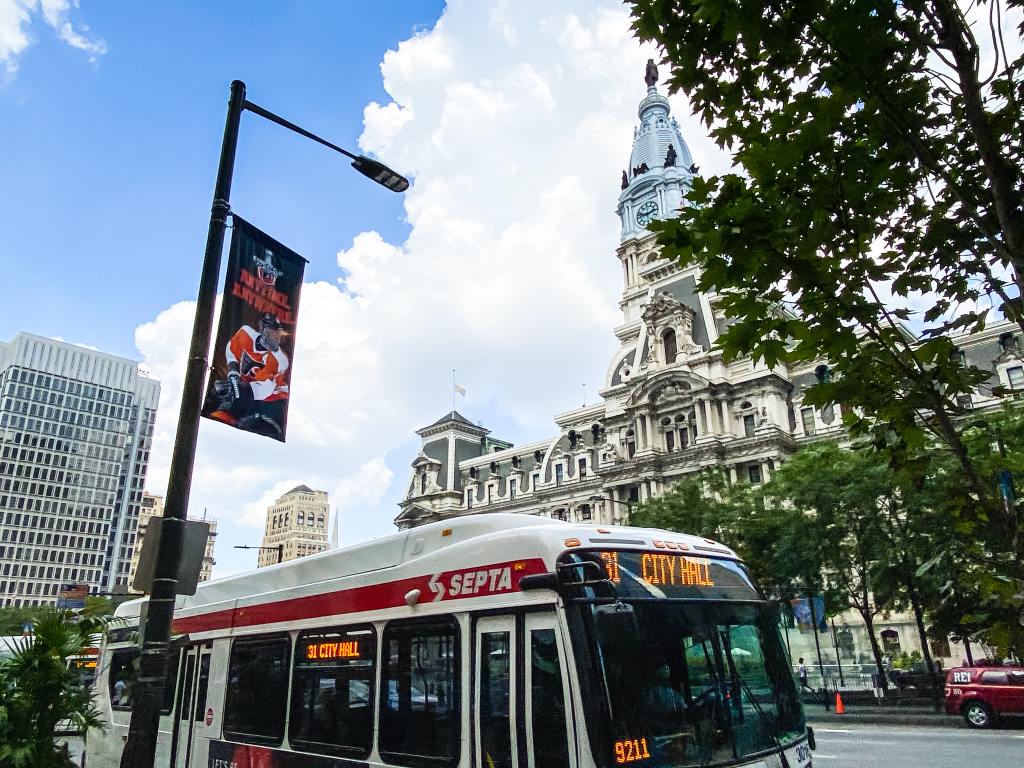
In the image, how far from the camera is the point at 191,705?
10398 mm

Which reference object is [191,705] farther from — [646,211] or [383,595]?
[646,211]

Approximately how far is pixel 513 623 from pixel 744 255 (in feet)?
12.1

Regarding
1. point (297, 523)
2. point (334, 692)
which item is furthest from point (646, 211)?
point (297, 523)

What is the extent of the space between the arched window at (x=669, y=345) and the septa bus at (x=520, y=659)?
160ft

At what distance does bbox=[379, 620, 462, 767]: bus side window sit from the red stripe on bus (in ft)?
1.03

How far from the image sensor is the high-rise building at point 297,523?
176375mm

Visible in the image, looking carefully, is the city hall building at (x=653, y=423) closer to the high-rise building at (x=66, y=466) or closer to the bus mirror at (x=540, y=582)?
the bus mirror at (x=540, y=582)

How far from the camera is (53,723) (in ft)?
27.1

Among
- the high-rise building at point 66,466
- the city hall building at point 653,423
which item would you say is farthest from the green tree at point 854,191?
the high-rise building at point 66,466

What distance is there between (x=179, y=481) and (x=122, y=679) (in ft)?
30.0

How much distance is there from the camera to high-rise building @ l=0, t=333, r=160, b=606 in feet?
375

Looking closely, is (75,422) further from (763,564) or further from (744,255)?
(744,255)

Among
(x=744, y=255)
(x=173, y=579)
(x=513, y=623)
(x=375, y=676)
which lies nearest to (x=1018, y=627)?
(x=744, y=255)

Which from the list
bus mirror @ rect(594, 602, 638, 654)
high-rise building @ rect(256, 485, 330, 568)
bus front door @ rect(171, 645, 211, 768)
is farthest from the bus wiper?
high-rise building @ rect(256, 485, 330, 568)
